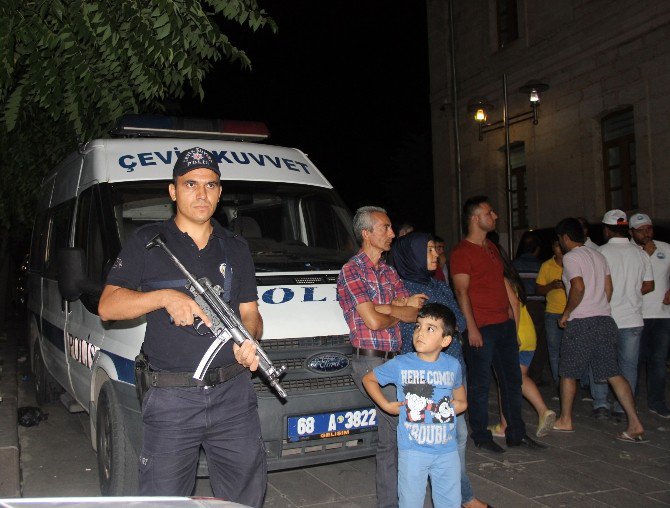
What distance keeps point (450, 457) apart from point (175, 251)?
177cm

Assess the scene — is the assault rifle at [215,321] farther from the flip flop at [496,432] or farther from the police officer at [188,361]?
the flip flop at [496,432]

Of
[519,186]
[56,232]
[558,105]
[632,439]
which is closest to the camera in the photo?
[632,439]

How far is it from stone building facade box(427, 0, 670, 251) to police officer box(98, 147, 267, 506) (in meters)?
13.1

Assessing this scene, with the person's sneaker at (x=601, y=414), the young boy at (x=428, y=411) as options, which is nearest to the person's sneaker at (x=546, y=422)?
the person's sneaker at (x=601, y=414)

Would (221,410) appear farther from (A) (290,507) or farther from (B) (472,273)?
(B) (472,273)

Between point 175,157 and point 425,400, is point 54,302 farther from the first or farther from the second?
point 425,400

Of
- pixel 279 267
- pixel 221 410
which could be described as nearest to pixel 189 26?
pixel 279 267

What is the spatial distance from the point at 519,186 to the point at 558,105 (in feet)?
8.75

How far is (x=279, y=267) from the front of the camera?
204 inches

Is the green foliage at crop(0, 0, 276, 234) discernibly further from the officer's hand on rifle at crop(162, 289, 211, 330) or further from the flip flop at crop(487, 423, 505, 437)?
the flip flop at crop(487, 423, 505, 437)

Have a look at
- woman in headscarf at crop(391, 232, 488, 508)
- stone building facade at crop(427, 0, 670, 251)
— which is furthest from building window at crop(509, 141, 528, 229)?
woman in headscarf at crop(391, 232, 488, 508)

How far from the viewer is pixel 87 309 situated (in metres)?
5.22

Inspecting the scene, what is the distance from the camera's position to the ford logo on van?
4633mm

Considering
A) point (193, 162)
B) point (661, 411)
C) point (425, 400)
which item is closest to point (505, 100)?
point (661, 411)
